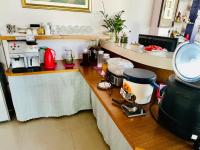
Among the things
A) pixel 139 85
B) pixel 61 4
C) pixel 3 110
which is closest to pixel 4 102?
pixel 3 110

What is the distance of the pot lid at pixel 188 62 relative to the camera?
A: 0.75 m

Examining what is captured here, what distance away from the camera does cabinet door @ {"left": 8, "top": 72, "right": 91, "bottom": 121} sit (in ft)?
6.02

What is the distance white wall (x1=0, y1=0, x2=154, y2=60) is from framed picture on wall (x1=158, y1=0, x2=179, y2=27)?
237 mm

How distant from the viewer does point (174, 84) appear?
77 cm

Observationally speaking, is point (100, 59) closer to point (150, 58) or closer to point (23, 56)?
point (150, 58)

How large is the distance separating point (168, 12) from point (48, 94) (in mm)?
2680

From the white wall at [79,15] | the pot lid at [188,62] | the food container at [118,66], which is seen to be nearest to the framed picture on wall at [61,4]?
the white wall at [79,15]

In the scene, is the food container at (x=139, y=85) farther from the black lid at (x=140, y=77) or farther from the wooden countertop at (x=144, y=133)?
the wooden countertop at (x=144, y=133)

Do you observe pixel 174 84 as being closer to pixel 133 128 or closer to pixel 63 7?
pixel 133 128

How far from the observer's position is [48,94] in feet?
6.46

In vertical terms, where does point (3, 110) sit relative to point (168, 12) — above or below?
below

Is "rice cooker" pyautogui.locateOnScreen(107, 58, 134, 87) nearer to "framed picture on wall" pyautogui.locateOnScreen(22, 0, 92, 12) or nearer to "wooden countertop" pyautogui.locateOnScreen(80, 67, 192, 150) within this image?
"wooden countertop" pyautogui.locateOnScreen(80, 67, 192, 150)

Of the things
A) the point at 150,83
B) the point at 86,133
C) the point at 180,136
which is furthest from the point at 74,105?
the point at 180,136

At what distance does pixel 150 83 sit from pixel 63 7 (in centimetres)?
170
